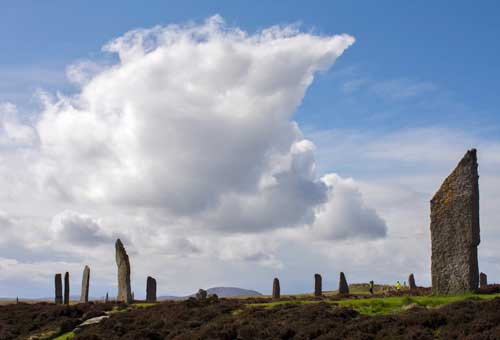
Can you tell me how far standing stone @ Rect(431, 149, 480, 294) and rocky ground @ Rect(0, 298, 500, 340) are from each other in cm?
552

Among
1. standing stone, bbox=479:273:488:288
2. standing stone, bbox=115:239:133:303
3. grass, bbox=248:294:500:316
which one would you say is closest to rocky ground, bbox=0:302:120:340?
standing stone, bbox=115:239:133:303

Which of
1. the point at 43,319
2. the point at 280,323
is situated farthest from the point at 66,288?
the point at 280,323

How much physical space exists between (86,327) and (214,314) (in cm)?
922

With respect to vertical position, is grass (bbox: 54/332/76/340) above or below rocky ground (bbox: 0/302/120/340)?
below

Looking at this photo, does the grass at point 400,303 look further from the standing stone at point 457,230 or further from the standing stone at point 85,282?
the standing stone at point 85,282

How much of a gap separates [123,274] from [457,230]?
1211 inches

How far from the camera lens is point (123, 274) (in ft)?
177

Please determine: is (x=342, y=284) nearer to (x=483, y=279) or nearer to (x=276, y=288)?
(x=276, y=288)

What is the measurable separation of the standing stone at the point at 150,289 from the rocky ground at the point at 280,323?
13.5m

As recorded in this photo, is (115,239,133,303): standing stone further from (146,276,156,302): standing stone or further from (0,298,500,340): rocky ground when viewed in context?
(0,298,500,340): rocky ground

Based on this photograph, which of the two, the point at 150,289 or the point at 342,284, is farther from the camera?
the point at 150,289

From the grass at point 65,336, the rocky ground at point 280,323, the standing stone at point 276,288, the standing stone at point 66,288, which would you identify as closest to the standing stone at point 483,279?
the standing stone at point 276,288

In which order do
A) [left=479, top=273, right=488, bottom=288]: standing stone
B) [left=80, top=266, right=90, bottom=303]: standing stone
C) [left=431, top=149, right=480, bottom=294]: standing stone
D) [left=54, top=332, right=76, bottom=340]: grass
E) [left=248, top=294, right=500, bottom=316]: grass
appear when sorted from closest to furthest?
[left=248, top=294, right=500, bottom=316]: grass
[left=431, top=149, right=480, bottom=294]: standing stone
[left=54, top=332, right=76, bottom=340]: grass
[left=479, top=273, right=488, bottom=288]: standing stone
[left=80, top=266, right=90, bottom=303]: standing stone

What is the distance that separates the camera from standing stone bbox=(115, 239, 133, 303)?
52.9 meters
